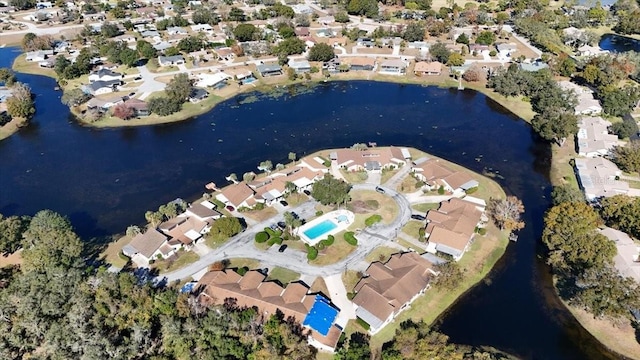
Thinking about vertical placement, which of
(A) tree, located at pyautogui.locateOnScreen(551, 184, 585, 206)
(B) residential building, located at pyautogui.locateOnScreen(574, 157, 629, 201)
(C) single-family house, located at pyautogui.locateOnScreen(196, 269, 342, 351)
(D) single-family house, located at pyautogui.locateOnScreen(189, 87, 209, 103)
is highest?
(A) tree, located at pyautogui.locateOnScreen(551, 184, 585, 206)

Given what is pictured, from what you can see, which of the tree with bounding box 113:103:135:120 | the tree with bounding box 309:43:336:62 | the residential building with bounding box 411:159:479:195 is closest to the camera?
the residential building with bounding box 411:159:479:195

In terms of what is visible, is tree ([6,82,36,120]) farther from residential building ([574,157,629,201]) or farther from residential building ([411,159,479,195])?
residential building ([574,157,629,201])

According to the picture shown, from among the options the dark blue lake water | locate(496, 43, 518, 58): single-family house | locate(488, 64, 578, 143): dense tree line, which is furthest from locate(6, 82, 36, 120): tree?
locate(496, 43, 518, 58): single-family house

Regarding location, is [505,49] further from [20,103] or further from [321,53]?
[20,103]

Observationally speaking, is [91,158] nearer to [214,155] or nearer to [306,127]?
[214,155]

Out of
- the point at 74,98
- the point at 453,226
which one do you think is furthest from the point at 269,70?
the point at 453,226

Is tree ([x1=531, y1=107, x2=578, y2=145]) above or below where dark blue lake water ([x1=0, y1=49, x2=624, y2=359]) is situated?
above
